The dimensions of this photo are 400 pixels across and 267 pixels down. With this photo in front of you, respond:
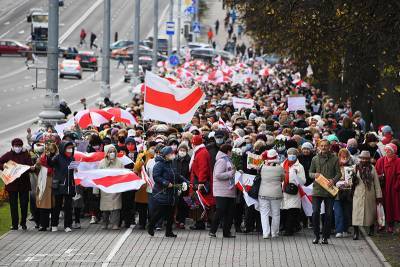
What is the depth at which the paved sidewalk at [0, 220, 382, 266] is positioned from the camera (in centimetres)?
1731

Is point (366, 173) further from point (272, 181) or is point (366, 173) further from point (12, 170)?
point (12, 170)

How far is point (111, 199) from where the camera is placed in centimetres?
2064

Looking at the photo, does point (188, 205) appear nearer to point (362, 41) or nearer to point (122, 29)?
point (362, 41)

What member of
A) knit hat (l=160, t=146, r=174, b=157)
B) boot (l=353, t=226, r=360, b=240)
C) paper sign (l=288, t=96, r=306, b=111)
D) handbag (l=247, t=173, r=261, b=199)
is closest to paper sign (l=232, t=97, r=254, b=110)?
paper sign (l=288, t=96, r=306, b=111)

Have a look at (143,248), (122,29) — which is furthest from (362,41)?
(122,29)

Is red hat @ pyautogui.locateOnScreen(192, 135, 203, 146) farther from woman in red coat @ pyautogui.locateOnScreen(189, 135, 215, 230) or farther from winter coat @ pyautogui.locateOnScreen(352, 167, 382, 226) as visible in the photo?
winter coat @ pyautogui.locateOnScreen(352, 167, 382, 226)

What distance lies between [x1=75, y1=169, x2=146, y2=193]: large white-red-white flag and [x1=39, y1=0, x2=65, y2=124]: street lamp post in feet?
23.4

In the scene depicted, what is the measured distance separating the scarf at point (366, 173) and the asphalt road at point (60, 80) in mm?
19660

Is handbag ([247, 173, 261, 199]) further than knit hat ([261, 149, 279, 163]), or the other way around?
handbag ([247, 173, 261, 199])

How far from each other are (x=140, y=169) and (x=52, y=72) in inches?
293

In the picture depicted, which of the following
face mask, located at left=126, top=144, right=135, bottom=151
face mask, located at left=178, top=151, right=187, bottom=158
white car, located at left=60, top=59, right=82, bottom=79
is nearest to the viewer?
face mask, located at left=178, top=151, right=187, bottom=158

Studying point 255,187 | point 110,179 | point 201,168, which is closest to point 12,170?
point 110,179

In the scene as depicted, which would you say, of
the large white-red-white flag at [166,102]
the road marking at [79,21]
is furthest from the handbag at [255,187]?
the road marking at [79,21]

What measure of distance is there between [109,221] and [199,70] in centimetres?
4437
